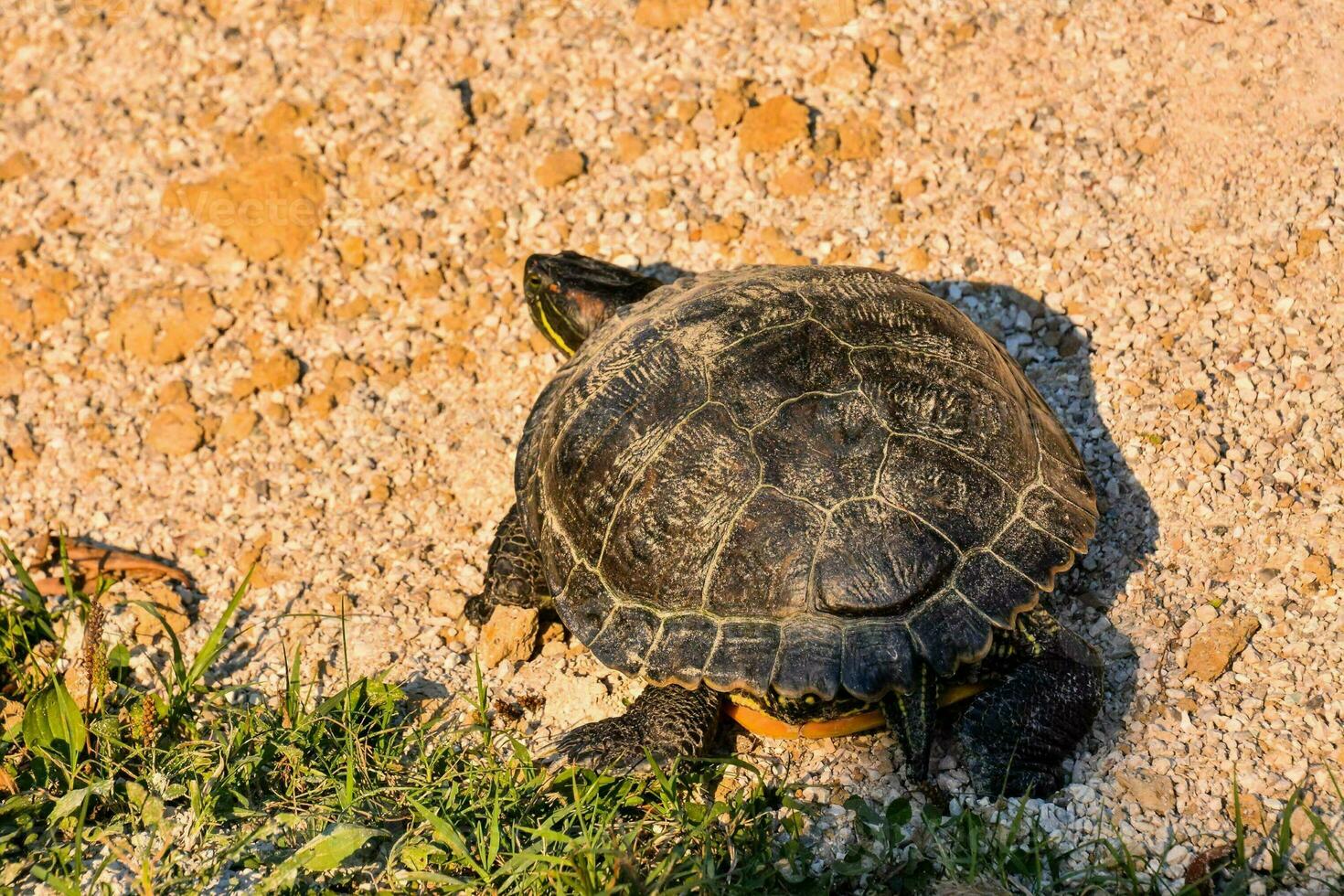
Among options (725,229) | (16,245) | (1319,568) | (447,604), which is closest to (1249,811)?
(1319,568)

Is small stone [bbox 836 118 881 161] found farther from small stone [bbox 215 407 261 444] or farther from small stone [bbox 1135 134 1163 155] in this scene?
small stone [bbox 215 407 261 444]

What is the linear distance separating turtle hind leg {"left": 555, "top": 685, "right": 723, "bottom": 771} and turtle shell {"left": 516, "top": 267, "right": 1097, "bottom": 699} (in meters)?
0.17

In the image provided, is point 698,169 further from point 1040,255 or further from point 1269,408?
point 1269,408

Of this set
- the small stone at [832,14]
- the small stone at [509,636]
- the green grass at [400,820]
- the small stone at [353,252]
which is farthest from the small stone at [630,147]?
the green grass at [400,820]

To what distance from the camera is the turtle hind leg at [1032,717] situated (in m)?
3.32

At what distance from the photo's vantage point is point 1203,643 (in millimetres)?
3619

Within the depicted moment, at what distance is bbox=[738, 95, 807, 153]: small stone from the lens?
5.20 m

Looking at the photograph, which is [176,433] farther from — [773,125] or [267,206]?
[773,125]

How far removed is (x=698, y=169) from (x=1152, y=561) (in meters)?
2.61

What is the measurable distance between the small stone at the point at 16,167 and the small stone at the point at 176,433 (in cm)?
180

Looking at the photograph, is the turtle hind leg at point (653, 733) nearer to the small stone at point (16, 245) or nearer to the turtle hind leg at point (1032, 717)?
the turtle hind leg at point (1032, 717)

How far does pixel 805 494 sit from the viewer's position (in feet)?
11.0

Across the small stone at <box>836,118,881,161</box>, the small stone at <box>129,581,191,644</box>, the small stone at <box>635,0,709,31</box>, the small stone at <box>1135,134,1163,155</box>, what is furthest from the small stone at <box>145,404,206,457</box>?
the small stone at <box>1135,134,1163,155</box>

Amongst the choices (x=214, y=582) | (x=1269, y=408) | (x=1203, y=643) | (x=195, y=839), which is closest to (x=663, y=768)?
(x=195, y=839)
